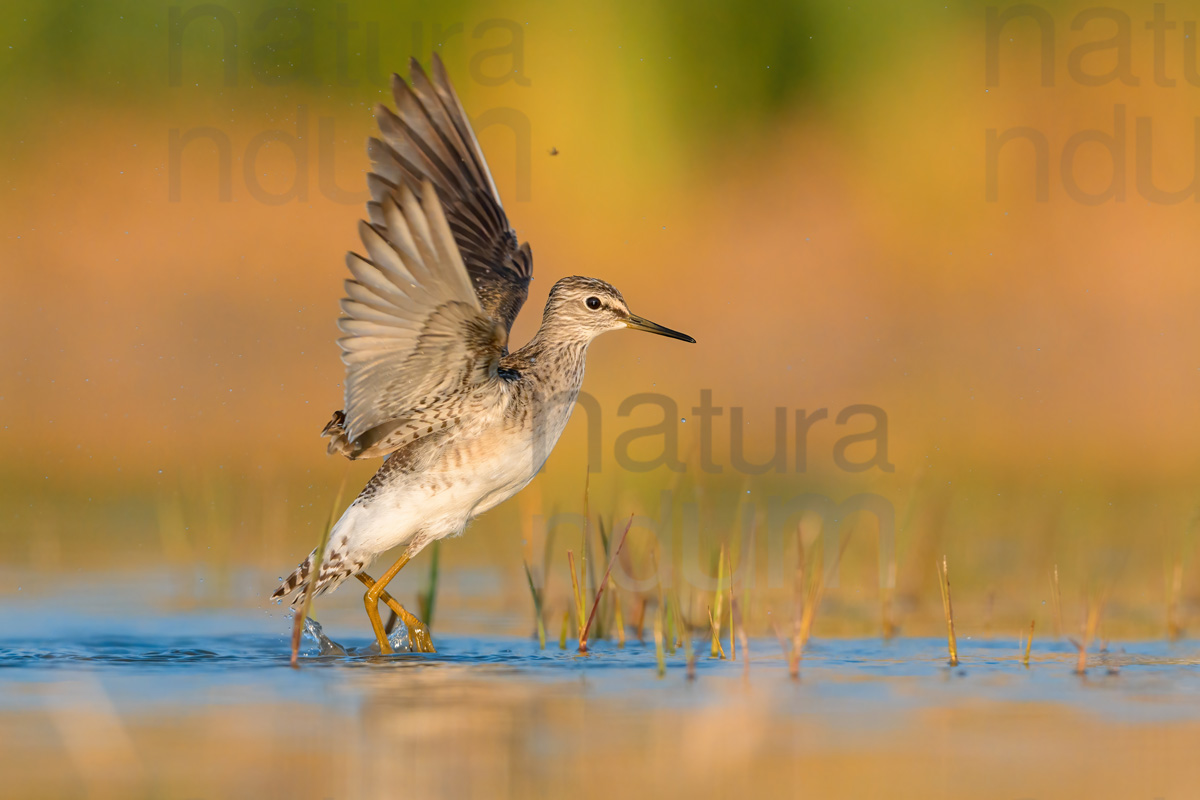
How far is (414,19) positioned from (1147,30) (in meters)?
8.92

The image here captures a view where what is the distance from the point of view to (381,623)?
686 cm

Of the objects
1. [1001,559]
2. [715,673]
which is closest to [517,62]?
[1001,559]

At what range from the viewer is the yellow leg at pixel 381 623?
6.58 meters

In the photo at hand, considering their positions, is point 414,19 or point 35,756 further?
point 414,19

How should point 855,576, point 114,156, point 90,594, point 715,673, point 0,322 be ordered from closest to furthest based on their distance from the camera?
1. point 715,673
2. point 90,594
3. point 855,576
4. point 0,322
5. point 114,156

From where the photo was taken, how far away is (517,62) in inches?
730

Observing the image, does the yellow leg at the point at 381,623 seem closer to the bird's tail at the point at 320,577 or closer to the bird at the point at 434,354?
the bird at the point at 434,354

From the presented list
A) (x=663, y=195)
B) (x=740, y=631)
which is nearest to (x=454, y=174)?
(x=740, y=631)

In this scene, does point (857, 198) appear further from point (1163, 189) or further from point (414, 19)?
point (414, 19)

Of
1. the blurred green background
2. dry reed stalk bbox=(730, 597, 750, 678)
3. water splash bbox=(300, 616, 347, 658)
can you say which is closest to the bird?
water splash bbox=(300, 616, 347, 658)

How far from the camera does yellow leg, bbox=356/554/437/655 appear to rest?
21.6 ft

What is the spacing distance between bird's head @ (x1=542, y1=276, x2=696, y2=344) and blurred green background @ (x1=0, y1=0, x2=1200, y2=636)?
6.59 m

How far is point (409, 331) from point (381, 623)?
1.51m

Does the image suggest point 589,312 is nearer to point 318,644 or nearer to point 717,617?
point 717,617
